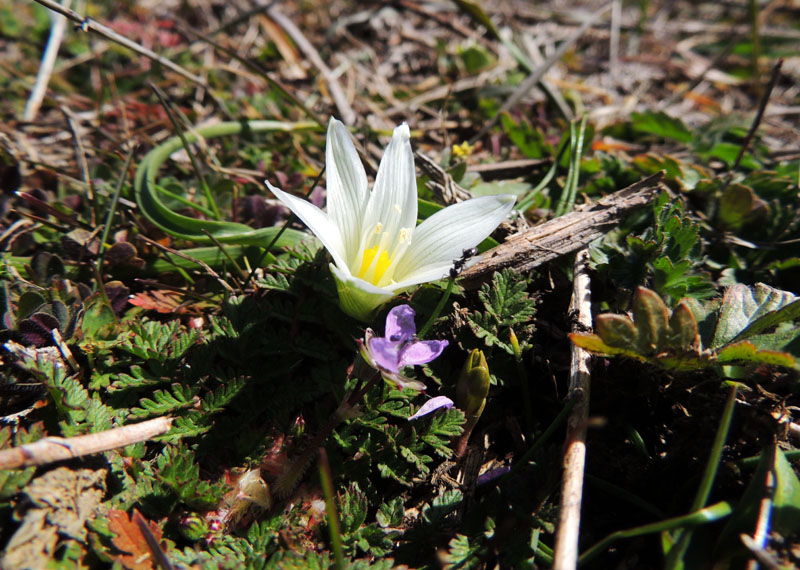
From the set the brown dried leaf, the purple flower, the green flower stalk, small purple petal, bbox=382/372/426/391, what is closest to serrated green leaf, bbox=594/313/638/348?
the green flower stalk

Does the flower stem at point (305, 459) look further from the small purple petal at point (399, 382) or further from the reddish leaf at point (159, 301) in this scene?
the reddish leaf at point (159, 301)

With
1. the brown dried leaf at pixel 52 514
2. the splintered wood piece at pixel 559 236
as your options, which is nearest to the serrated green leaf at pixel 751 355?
the splintered wood piece at pixel 559 236

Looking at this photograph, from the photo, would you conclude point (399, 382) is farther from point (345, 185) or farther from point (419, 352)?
point (345, 185)

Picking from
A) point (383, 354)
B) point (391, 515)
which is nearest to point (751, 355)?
point (383, 354)

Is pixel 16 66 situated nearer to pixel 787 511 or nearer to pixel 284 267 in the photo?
pixel 284 267

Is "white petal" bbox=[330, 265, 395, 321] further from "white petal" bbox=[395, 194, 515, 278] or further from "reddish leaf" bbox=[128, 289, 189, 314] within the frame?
"reddish leaf" bbox=[128, 289, 189, 314]
